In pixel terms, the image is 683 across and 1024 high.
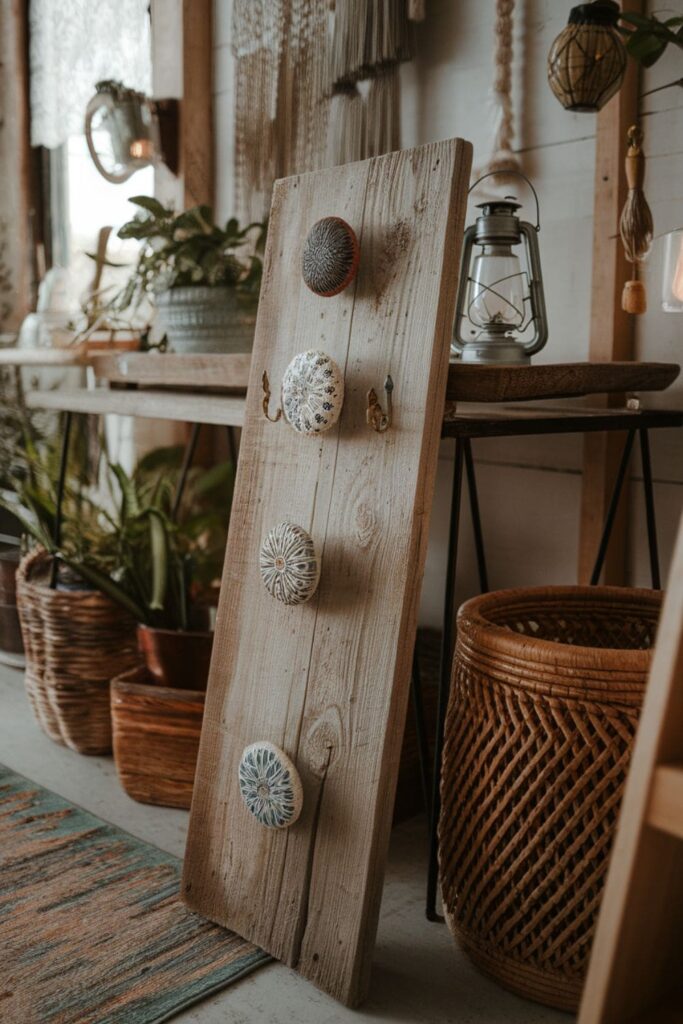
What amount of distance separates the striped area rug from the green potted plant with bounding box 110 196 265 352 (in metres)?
0.98

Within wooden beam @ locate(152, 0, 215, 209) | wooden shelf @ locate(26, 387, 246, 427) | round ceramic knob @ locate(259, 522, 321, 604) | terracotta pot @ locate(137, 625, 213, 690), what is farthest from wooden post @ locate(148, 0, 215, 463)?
round ceramic knob @ locate(259, 522, 321, 604)

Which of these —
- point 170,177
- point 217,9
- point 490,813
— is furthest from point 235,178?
point 490,813

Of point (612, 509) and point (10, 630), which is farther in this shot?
point (10, 630)

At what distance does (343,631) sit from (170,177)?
1.66 metres

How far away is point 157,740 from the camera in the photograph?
1.88 m

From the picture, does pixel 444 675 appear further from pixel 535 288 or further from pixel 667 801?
pixel 667 801

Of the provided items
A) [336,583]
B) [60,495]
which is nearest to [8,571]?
[60,495]

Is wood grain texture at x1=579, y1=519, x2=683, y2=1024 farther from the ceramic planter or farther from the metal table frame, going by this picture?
the ceramic planter

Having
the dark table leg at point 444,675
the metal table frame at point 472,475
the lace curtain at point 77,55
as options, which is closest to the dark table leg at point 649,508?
the metal table frame at point 472,475

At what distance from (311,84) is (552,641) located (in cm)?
143

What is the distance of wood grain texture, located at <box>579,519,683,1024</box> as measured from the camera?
0.75 meters

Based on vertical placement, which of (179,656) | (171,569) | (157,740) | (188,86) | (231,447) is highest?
(188,86)

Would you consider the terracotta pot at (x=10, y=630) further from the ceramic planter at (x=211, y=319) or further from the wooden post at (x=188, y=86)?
the ceramic planter at (x=211, y=319)

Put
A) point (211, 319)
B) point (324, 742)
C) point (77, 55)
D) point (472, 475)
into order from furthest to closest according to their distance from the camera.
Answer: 1. point (77, 55)
2. point (211, 319)
3. point (472, 475)
4. point (324, 742)
